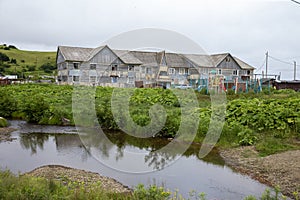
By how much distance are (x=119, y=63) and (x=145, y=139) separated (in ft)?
86.2

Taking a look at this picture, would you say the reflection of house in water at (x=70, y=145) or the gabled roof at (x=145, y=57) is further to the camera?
the gabled roof at (x=145, y=57)

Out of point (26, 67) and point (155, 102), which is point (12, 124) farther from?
point (26, 67)

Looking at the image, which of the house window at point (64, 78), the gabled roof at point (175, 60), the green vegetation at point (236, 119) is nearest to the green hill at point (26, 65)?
the house window at point (64, 78)

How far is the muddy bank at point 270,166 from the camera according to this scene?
27.8 feet

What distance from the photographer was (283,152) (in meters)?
11.1

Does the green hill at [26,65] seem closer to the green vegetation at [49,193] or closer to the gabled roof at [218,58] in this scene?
the gabled roof at [218,58]

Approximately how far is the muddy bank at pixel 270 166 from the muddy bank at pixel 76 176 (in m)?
3.86

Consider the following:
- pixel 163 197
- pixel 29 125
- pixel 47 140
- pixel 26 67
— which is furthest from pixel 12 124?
pixel 26 67

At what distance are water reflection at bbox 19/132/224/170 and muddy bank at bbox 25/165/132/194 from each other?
68.9 inches

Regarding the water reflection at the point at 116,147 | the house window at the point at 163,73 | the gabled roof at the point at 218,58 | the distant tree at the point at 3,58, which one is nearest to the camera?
the water reflection at the point at 116,147

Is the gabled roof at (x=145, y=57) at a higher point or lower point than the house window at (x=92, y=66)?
higher

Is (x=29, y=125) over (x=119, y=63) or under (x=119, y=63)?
under

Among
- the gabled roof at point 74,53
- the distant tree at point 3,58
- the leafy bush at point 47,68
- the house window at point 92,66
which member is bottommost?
the house window at point 92,66

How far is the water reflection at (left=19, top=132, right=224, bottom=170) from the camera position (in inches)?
442
